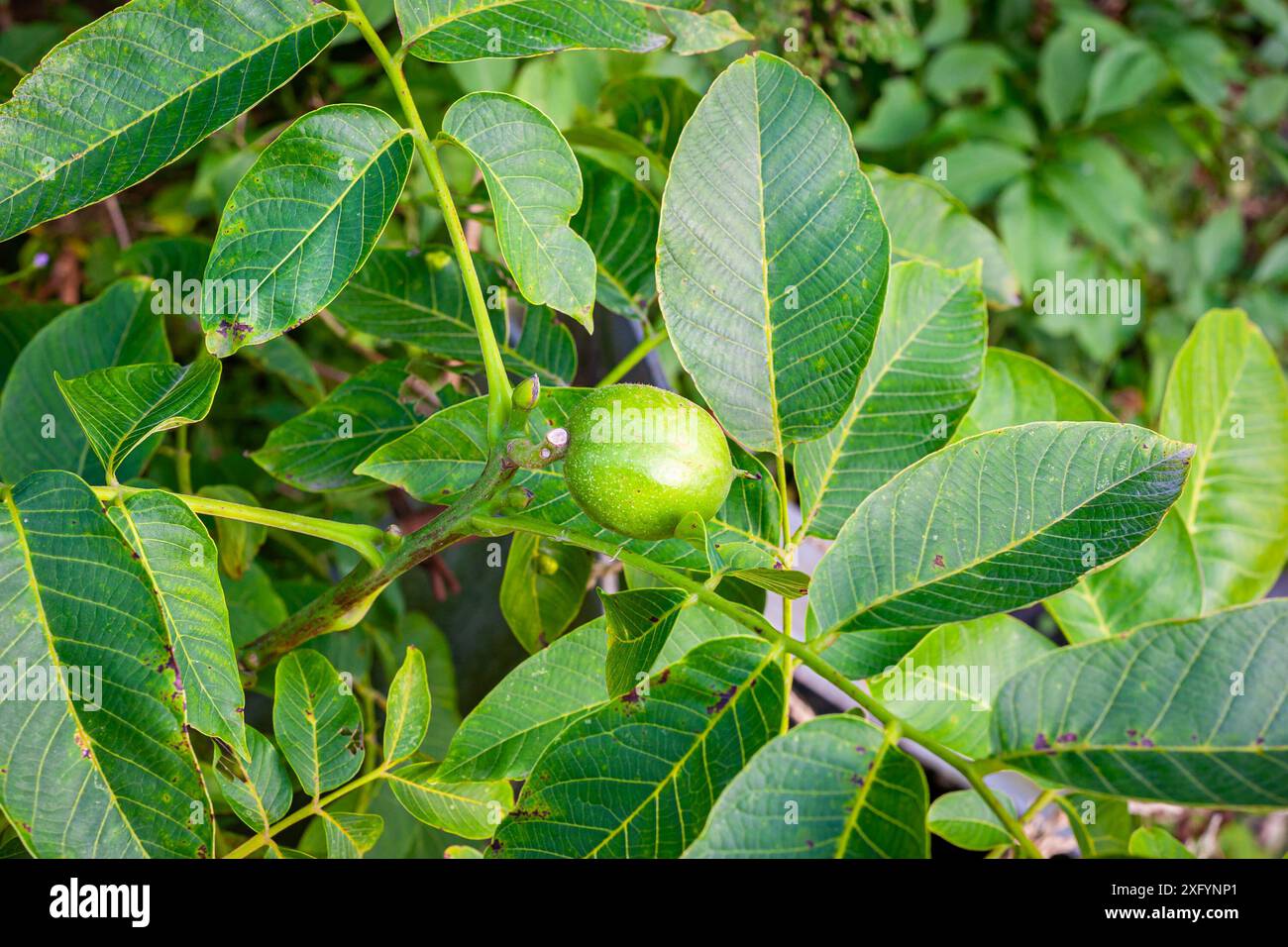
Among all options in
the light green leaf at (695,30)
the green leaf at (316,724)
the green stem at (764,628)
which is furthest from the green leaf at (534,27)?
the green leaf at (316,724)

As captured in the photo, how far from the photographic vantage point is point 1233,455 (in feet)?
2.49

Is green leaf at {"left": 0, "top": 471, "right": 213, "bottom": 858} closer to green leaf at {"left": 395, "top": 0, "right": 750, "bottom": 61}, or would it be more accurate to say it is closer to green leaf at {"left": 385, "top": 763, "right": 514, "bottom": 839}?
green leaf at {"left": 385, "top": 763, "right": 514, "bottom": 839}

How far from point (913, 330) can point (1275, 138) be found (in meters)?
2.21

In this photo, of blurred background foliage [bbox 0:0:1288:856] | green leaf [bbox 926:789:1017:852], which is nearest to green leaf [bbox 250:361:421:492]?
blurred background foliage [bbox 0:0:1288:856]

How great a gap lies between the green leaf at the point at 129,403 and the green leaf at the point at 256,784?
18 centimetres

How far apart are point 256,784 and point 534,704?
0.56 ft

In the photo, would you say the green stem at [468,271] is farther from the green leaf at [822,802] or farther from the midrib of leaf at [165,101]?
the green leaf at [822,802]

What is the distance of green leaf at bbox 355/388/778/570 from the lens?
0.55 metres

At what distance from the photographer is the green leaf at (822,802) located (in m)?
0.42

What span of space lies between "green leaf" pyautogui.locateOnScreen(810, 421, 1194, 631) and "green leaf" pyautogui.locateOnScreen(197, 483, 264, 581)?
0.45m

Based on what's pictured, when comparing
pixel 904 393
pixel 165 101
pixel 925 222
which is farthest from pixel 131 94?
pixel 925 222

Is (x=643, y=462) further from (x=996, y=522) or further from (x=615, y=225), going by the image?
(x=615, y=225)

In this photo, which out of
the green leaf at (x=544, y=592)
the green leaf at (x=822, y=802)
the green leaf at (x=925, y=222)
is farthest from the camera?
the green leaf at (x=925, y=222)
